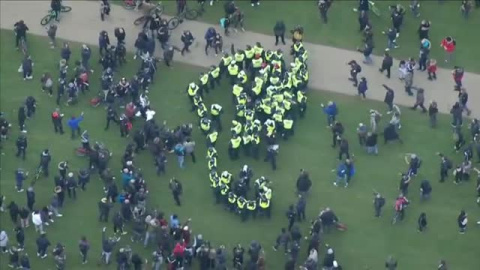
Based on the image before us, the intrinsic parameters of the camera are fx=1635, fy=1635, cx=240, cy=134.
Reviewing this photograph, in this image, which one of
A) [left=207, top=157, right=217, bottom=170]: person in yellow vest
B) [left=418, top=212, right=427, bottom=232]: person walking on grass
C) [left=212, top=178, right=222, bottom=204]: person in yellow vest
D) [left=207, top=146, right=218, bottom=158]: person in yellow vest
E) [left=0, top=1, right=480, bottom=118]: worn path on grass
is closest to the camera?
[left=418, top=212, right=427, bottom=232]: person walking on grass

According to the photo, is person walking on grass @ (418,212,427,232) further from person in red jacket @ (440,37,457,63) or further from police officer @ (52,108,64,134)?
police officer @ (52,108,64,134)

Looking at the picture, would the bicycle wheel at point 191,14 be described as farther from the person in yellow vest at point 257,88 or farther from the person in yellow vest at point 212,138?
the person in yellow vest at point 212,138

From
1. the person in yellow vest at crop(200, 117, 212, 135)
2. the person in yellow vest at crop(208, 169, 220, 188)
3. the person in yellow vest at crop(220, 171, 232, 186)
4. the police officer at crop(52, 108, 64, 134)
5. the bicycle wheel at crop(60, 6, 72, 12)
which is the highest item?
the bicycle wheel at crop(60, 6, 72, 12)

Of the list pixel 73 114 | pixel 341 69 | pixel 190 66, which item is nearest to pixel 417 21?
pixel 341 69

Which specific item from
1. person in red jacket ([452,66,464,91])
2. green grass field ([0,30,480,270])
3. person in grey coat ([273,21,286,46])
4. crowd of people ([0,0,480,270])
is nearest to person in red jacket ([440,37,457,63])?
crowd of people ([0,0,480,270])

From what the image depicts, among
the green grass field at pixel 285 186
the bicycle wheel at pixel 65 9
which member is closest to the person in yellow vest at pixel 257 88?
the green grass field at pixel 285 186

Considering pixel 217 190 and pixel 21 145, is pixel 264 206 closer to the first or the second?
pixel 217 190

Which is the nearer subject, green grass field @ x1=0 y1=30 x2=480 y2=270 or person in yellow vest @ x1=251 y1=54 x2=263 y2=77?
green grass field @ x1=0 y1=30 x2=480 y2=270

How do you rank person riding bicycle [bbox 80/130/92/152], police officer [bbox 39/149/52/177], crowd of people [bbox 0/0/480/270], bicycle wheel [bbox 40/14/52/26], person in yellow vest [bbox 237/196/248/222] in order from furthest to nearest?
bicycle wheel [bbox 40/14/52/26], person riding bicycle [bbox 80/130/92/152], police officer [bbox 39/149/52/177], person in yellow vest [bbox 237/196/248/222], crowd of people [bbox 0/0/480/270]
